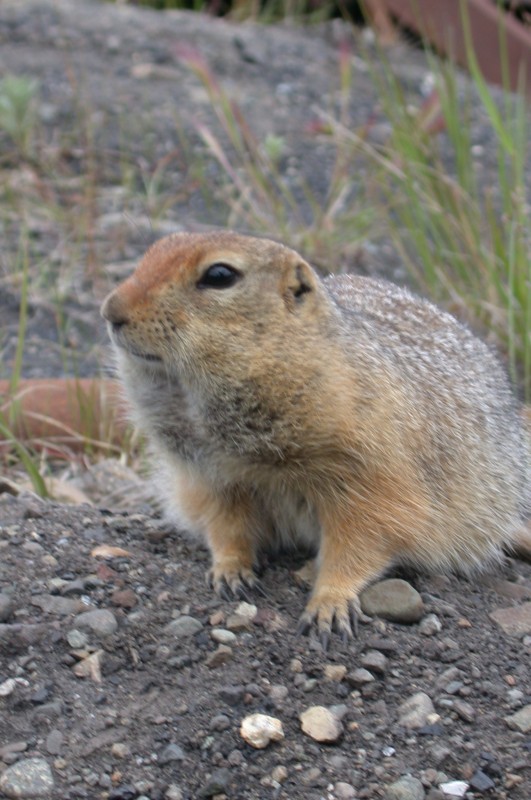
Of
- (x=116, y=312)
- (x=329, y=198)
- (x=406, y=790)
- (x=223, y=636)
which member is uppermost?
(x=116, y=312)

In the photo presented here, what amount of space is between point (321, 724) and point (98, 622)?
0.70 m

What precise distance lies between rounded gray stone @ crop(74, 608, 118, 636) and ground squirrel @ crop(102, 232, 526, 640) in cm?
35

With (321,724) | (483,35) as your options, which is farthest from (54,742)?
(483,35)

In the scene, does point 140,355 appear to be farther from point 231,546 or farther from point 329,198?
point 329,198

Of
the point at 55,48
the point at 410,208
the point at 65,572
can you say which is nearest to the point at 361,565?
the point at 65,572

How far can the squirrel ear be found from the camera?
10.8ft

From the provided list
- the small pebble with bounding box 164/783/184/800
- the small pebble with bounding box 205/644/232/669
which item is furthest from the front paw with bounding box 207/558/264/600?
the small pebble with bounding box 164/783/184/800

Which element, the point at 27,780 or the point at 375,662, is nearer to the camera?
the point at 27,780

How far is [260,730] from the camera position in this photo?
2.87 metres

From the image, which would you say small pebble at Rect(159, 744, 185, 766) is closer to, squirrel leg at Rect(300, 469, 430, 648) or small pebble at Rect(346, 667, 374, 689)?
small pebble at Rect(346, 667, 374, 689)

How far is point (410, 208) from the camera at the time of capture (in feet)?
20.5

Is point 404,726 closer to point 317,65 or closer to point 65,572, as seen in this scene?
→ point 65,572

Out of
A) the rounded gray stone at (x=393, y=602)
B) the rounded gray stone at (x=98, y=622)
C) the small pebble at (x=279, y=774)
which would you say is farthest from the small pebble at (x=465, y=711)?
the rounded gray stone at (x=98, y=622)

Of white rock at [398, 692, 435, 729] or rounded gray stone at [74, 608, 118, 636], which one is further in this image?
rounded gray stone at [74, 608, 118, 636]
